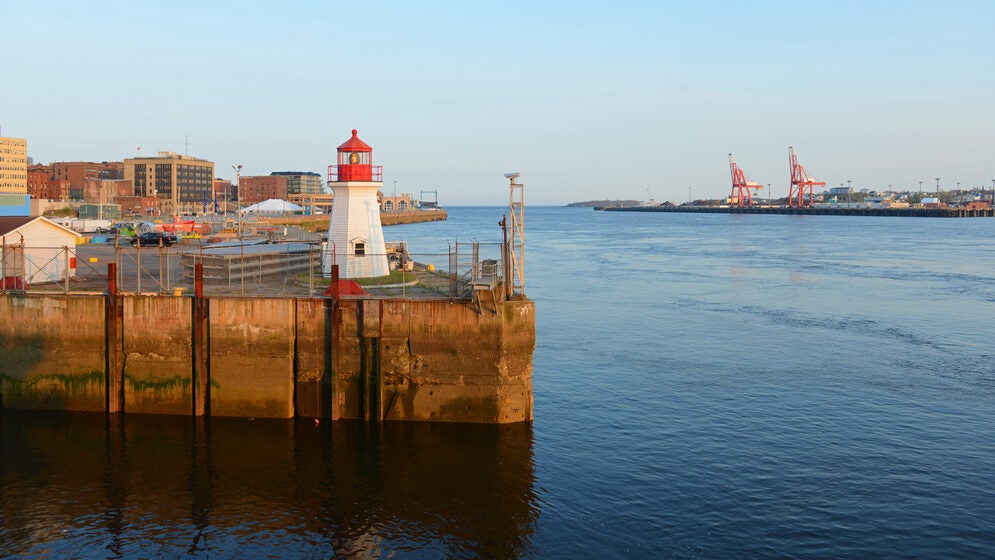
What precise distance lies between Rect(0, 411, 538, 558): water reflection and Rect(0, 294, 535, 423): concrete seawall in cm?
61

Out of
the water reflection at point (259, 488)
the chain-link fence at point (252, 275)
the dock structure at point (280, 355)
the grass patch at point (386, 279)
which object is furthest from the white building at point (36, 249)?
the grass patch at point (386, 279)

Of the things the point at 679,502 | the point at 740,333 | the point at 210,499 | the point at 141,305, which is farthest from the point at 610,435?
the point at 740,333

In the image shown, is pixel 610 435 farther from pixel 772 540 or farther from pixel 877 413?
pixel 877 413

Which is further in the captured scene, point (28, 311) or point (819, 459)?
point (28, 311)

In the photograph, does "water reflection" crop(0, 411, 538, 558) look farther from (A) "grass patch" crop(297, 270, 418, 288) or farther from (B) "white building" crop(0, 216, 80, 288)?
(A) "grass patch" crop(297, 270, 418, 288)

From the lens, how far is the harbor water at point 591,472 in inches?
699

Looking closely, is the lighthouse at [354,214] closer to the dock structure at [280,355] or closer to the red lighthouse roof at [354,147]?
the red lighthouse roof at [354,147]

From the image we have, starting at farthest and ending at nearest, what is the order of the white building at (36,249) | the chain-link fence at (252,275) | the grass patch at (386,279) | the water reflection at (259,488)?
the grass patch at (386,279) → the white building at (36,249) → the chain-link fence at (252,275) → the water reflection at (259,488)

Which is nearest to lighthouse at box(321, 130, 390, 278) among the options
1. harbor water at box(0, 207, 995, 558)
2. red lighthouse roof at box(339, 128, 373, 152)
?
red lighthouse roof at box(339, 128, 373, 152)

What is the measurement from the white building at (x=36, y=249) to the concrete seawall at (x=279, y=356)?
19.5 feet

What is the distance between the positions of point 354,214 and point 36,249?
12666 millimetres

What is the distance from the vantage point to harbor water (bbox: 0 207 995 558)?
17766 millimetres

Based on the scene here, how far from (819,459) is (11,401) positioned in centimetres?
2518

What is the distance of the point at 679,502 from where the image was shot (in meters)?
19.8
